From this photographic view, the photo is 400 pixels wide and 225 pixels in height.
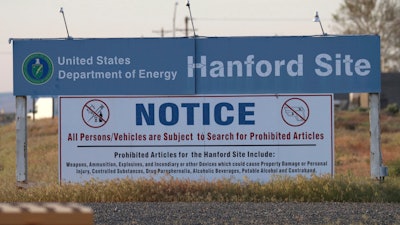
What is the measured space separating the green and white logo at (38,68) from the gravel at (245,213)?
386cm

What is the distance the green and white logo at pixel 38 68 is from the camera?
19.2 m

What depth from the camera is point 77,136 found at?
750 inches

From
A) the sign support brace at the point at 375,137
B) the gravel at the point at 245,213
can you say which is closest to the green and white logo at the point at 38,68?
the gravel at the point at 245,213

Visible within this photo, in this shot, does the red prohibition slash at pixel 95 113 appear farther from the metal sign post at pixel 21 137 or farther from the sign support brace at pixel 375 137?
the sign support brace at pixel 375 137

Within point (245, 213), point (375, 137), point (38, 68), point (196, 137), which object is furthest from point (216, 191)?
point (38, 68)

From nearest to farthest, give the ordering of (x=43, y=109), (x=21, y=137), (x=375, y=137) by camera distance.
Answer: (x=375, y=137), (x=21, y=137), (x=43, y=109)

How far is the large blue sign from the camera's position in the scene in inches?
746

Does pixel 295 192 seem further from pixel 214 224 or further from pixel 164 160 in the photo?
pixel 214 224

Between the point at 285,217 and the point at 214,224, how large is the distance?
1.37 meters

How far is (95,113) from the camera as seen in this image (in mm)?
19094

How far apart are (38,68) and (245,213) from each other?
644cm

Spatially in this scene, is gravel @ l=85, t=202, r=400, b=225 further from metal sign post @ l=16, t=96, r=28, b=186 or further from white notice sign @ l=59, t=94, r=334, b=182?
metal sign post @ l=16, t=96, r=28, b=186

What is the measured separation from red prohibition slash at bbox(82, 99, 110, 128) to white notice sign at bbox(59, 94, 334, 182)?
0.8 inches

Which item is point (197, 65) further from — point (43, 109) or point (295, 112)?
point (43, 109)
